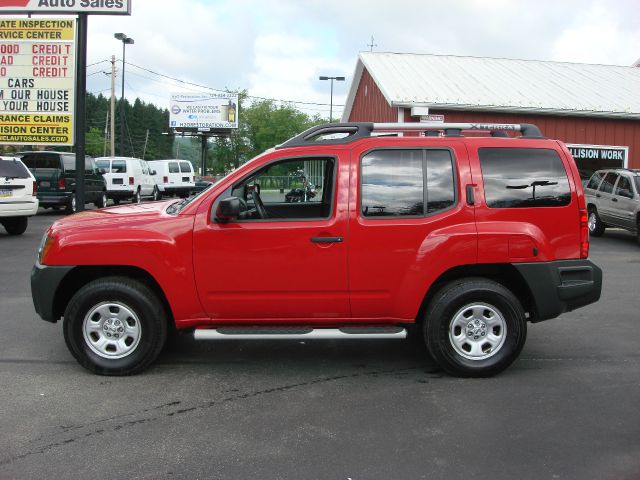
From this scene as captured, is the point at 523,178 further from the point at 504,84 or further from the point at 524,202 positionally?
the point at 504,84

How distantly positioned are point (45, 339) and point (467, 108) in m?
15.6

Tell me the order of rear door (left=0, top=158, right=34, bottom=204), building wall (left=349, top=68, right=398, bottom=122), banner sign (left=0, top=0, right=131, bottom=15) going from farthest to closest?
1. building wall (left=349, top=68, right=398, bottom=122)
2. banner sign (left=0, top=0, right=131, bottom=15)
3. rear door (left=0, top=158, right=34, bottom=204)

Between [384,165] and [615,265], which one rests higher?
[384,165]

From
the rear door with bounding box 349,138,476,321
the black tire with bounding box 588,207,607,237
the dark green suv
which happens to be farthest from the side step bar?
the dark green suv

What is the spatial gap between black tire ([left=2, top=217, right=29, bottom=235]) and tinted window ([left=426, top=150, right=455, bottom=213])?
11761 mm

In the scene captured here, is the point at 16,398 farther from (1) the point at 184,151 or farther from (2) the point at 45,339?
(1) the point at 184,151

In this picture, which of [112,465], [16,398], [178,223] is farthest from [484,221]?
[16,398]

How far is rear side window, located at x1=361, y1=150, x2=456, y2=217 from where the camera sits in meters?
4.98

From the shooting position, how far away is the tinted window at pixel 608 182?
48.5 ft

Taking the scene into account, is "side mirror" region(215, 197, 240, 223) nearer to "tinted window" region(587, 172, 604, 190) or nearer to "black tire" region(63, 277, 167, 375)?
"black tire" region(63, 277, 167, 375)

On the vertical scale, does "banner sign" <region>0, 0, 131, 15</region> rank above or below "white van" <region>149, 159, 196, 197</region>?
above

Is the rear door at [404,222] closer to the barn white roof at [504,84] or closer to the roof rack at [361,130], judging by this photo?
the roof rack at [361,130]

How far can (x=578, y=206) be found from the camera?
506cm

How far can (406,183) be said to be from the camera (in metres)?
5.04
